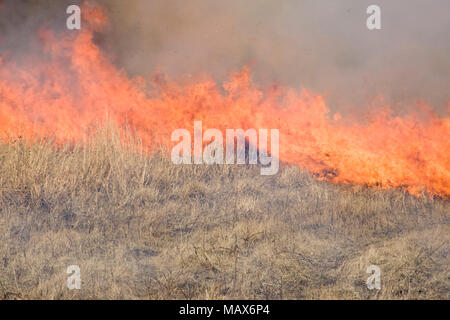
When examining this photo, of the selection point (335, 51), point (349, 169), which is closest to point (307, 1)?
point (335, 51)

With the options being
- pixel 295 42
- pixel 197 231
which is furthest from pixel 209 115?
pixel 197 231

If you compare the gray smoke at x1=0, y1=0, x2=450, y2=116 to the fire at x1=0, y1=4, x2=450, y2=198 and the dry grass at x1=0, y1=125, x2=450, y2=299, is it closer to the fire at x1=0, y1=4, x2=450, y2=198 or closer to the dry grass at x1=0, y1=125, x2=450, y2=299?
the fire at x1=0, y1=4, x2=450, y2=198

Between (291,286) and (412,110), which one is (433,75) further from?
(291,286)

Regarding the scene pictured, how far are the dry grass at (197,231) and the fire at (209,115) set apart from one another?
398mm

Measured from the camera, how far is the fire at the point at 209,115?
7043 millimetres

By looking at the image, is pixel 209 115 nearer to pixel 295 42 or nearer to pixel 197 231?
pixel 295 42

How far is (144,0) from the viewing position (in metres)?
9.12

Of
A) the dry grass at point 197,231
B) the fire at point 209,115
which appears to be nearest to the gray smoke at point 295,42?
the fire at point 209,115

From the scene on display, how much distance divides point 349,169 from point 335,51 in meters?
2.20

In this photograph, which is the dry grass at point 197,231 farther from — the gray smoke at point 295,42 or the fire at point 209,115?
the gray smoke at point 295,42

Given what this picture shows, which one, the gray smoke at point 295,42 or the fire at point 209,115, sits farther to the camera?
the gray smoke at point 295,42

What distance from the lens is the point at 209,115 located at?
8.02 m

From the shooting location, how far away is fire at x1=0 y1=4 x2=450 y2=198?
23.1 feet

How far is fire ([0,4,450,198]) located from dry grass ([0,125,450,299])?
40 centimetres
